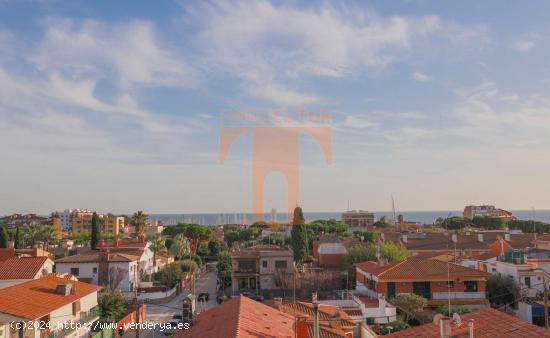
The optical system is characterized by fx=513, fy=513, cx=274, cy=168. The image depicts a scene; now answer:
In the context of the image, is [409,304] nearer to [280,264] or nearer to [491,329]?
[491,329]

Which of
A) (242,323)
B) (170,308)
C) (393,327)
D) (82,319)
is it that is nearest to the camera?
(242,323)

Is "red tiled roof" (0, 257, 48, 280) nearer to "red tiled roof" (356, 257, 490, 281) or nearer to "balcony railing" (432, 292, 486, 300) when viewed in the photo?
"red tiled roof" (356, 257, 490, 281)

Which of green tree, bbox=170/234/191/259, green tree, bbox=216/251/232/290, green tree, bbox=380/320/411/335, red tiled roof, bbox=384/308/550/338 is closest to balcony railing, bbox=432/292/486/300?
green tree, bbox=380/320/411/335

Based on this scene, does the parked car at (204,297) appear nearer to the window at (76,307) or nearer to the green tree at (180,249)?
the window at (76,307)

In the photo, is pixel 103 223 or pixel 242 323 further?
pixel 103 223

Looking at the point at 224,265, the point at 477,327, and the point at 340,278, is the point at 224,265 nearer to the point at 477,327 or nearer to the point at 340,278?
the point at 340,278

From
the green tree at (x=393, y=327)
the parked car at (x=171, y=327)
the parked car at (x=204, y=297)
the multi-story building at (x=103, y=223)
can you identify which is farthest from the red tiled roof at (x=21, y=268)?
the multi-story building at (x=103, y=223)

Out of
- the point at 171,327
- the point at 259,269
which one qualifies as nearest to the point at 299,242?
the point at 259,269

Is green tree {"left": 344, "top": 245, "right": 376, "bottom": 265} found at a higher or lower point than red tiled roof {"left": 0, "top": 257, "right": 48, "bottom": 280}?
lower
